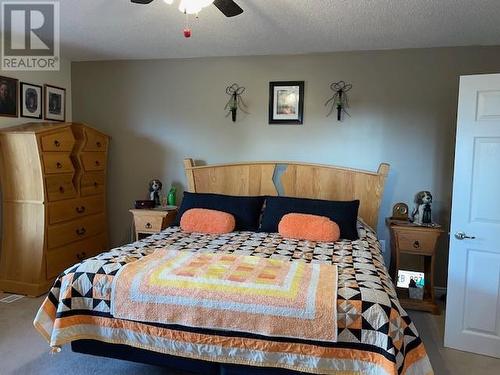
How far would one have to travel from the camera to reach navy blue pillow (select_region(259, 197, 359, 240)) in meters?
3.14

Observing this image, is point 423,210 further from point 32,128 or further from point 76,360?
point 32,128

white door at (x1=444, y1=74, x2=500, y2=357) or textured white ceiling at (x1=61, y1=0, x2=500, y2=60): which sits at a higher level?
textured white ceiling at (x1=61, y1=0, x2=500, y2=60)

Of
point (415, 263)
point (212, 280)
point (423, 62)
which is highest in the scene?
point (423, 62)

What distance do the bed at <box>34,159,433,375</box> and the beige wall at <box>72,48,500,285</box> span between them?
3.99 ft

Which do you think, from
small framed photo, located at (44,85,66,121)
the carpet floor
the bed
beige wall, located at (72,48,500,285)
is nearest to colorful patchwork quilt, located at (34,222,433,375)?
the bed

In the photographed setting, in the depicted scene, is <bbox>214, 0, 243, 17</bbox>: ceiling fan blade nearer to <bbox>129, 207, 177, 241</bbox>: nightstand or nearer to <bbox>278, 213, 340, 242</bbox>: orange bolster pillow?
<bbox>278, 213, 340, 242</bbox>: orange bolster pillow

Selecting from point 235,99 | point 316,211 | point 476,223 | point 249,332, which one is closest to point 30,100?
point 235,99

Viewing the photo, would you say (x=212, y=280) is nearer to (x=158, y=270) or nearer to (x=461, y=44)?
(x=158, y=270)

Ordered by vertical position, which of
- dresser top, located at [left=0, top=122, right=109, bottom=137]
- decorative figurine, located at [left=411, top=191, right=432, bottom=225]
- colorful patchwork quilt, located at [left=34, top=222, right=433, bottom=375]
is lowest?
colorful patchwork quilt, located at [left=34, top=222, right=433, bottom=375]

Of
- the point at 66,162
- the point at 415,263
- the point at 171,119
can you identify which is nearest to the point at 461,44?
the point at 415,263

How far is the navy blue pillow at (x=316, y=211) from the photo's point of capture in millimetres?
3145

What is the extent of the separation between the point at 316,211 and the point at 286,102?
1286 mm

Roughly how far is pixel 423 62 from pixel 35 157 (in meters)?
3.66

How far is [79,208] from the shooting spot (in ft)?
12.9
